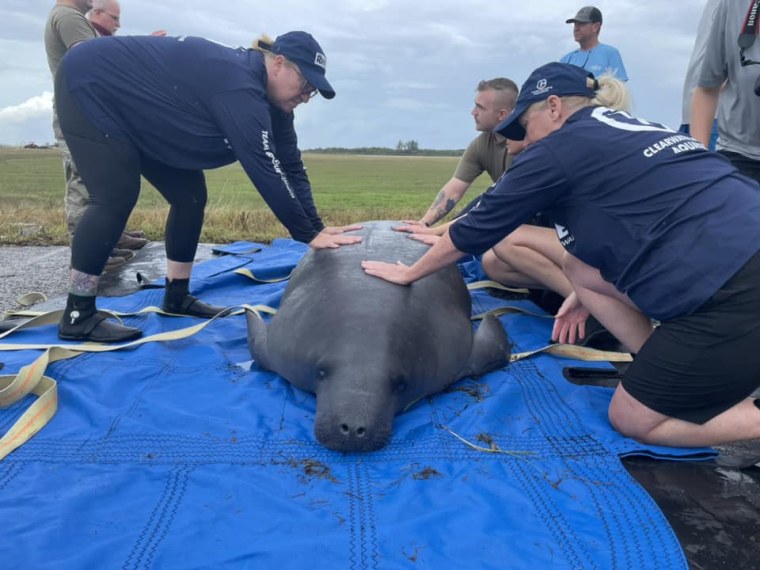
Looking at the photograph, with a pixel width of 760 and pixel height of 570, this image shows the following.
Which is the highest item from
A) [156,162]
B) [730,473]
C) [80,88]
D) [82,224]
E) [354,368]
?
[80,88]

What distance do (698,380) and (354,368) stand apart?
178 cm

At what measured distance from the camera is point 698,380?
122 inches

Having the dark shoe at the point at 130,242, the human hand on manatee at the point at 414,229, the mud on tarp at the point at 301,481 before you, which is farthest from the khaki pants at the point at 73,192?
the human hand on manatee at the point at 414,229

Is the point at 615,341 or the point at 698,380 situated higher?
the point at 698,380

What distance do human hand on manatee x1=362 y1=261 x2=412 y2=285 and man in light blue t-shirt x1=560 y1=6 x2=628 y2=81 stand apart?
574 cm

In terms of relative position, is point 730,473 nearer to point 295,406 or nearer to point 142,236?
point 295,406

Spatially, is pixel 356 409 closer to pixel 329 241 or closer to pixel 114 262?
pixel 329 241

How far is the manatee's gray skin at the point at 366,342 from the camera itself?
10.5ft

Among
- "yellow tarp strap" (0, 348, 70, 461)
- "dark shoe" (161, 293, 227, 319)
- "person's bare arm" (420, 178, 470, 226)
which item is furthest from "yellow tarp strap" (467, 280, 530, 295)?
"yellow tarp strap" (0, 348, 70, 461)

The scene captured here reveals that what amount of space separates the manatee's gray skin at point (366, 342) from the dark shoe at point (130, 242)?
4145 mm

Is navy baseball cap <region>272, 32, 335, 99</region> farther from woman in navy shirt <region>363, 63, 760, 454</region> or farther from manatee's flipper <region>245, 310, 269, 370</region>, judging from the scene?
manatee's flipper <region>245, 310, 269, 370</region>

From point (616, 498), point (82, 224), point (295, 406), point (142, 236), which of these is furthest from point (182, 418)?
point (142, 236)

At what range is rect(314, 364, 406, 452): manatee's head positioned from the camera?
10.2 ft

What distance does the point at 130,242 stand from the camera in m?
8.04
